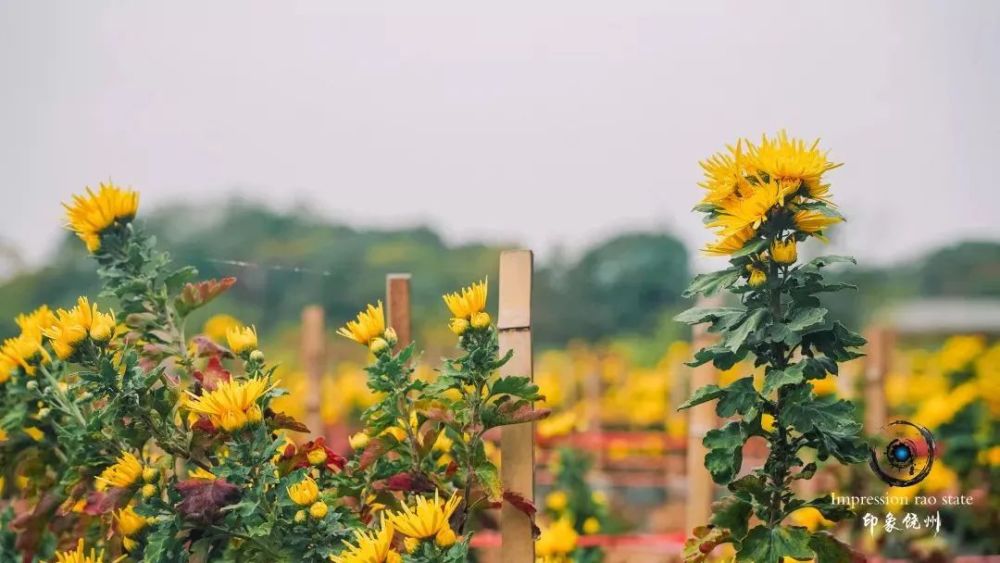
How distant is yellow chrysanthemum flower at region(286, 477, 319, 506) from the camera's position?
4.98 ft

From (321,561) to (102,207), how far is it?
0.73 metres

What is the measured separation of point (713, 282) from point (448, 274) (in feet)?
28.4

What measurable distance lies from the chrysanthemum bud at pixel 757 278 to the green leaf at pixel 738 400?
0.14 meters

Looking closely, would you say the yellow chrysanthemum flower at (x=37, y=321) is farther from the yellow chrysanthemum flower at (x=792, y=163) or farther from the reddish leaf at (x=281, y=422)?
the yellow chrysanthemum flower at (x=792, y=163)

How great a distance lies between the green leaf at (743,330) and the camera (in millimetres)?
1453

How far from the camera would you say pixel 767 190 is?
1.46 m

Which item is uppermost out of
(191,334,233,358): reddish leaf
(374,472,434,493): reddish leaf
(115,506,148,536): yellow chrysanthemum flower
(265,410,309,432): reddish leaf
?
(191,334,233,358): reddish leaf

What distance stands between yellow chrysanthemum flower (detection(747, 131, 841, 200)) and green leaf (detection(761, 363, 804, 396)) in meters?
0.25

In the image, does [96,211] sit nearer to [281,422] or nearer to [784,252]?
[281,422]

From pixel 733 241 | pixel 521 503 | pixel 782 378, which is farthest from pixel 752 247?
pixel 521 503

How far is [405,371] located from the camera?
165cm

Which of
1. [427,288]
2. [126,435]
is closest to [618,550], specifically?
[126,435]

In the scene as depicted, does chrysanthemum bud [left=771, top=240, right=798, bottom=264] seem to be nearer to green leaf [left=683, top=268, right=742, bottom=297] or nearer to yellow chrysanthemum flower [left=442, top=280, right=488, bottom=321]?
green leaf [left=683, top=268, right=742, bottom=297]
